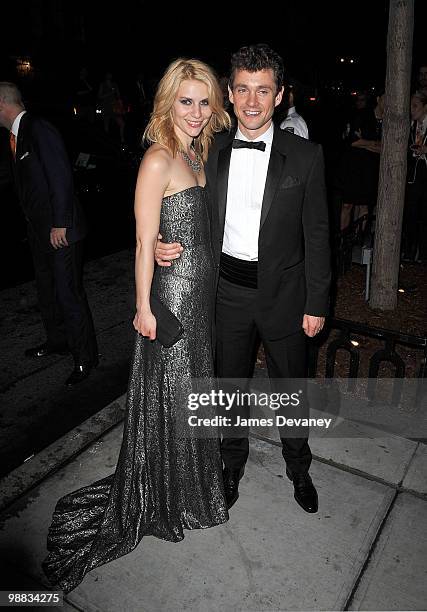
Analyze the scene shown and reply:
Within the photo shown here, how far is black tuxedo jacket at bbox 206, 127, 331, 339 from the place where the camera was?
2684 millimetres

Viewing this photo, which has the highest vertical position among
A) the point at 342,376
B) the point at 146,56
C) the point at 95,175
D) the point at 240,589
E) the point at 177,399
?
the point at 146,56

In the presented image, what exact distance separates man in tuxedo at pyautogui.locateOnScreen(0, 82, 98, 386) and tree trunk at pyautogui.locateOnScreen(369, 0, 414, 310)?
288 cm

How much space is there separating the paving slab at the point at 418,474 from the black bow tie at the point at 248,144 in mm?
2228

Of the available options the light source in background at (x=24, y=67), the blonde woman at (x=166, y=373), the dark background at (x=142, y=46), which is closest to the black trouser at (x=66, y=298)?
the blonde woman at (x=166, y=373)

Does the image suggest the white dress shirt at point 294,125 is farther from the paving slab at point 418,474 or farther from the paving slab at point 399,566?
the paving slab at point 399,566

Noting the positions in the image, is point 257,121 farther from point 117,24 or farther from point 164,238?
point 117,24

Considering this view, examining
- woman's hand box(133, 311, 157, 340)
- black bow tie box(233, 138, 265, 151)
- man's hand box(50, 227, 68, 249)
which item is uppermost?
black bow tie box(233, 138, 265, 151)

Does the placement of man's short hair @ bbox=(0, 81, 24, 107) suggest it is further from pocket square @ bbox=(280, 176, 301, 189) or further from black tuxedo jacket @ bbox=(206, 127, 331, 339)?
pocket square @ bbox=(280, 176, 301, 189)

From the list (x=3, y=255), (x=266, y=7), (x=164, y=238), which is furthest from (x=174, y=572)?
(x=266, y=7)

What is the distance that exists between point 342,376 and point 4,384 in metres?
3.02

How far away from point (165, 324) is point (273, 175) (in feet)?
3.07

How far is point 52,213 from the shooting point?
430 cm

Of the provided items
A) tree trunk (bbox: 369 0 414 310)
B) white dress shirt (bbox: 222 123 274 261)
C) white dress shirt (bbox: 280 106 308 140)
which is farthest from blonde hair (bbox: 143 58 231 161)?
white dress shirt (bbox: 280 106 308 140)

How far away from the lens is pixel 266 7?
33375 mm
